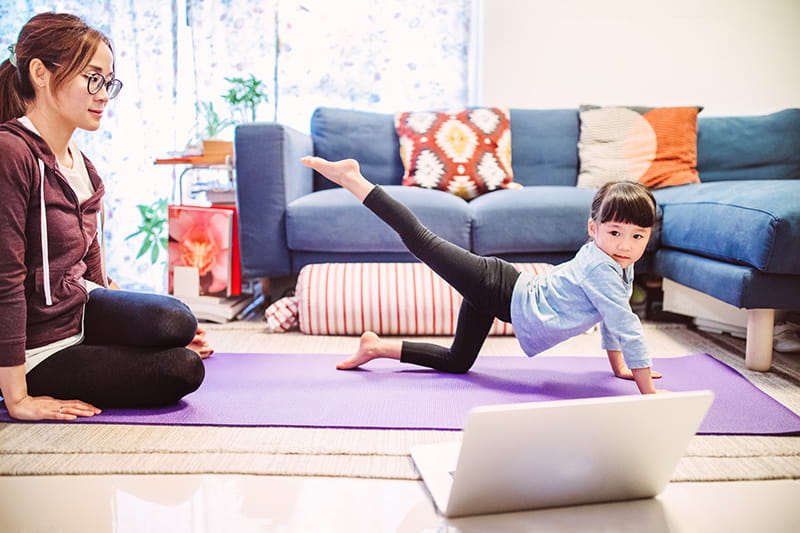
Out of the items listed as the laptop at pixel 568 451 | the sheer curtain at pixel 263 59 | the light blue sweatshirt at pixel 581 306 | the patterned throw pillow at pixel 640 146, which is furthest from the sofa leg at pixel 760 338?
the sheer curtain at pixel 263 59

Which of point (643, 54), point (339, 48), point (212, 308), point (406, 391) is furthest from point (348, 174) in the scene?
point (643, 54)

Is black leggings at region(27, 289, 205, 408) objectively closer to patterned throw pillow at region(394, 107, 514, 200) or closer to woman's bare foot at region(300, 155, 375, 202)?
woman's bare foot at region(300, 155, 375, 202)

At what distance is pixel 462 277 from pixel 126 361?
84 centimetres

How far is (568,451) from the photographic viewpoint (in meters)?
0.84

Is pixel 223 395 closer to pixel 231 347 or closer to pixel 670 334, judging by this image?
pixel 231 347

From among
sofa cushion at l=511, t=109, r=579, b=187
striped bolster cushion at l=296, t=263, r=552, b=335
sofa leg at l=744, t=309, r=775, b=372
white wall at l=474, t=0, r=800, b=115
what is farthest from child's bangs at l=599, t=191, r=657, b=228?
white wall at l=474, t=0, r=800, b=115

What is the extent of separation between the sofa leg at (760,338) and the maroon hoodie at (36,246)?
1.81m

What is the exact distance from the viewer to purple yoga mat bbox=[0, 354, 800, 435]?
128 cm

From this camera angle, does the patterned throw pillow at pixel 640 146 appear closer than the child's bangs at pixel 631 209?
No

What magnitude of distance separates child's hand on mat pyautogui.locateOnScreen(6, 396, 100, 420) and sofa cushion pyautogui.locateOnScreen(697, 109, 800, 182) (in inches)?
109

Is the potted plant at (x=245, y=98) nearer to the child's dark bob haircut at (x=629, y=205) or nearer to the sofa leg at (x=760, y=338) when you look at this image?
the child's dark bob haircut at (x=629, y=205)

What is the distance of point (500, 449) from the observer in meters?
0.81

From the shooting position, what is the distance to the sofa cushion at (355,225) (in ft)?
7.39

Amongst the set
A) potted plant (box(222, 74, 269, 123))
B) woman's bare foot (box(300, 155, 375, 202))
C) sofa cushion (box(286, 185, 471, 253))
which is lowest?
sofa cushion (box(286, 185, 471, 253))
